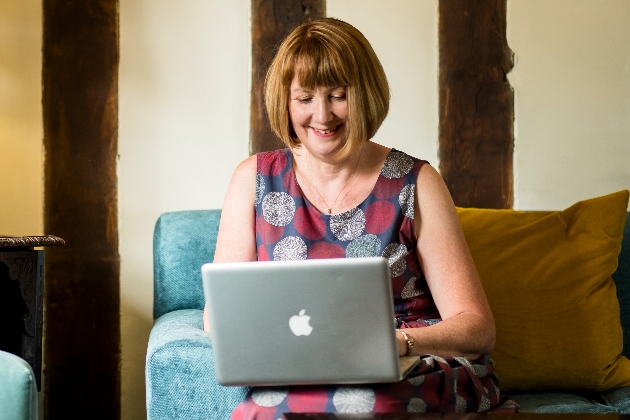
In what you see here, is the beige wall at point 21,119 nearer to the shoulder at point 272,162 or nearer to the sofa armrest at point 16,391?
the shoulder at point 272,162

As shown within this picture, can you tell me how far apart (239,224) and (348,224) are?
263 mm

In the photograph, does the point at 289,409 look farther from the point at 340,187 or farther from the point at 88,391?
the point at 88,391

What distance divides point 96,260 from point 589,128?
1.75m

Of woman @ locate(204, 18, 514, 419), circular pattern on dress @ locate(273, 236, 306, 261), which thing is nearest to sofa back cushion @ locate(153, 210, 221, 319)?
woman @ locate(204, 18, 514, 419)

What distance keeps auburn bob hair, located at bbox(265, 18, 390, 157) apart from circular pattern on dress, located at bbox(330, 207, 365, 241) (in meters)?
0.14

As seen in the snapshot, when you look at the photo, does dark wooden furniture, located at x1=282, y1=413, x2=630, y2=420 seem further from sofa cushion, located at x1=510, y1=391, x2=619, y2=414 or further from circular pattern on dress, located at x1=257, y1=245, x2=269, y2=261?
circular pattern on dress, located at x1=257, y1=245, x2=269, y2=261

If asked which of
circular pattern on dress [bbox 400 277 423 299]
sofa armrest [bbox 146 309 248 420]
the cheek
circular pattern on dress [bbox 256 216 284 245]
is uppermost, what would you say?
the cheek

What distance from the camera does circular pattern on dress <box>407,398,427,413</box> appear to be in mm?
1336

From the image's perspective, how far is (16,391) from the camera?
4.17 ft

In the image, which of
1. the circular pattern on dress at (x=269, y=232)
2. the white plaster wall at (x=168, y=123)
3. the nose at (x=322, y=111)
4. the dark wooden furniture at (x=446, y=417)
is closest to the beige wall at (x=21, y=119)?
the white plaster wall at (x=168, y=123)

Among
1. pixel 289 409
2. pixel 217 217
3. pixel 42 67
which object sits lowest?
pixel 289 409

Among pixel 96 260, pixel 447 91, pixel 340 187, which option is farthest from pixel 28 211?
pixel 447 91

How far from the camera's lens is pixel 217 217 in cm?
227

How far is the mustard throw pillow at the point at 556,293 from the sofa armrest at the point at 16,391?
3.72 feet
